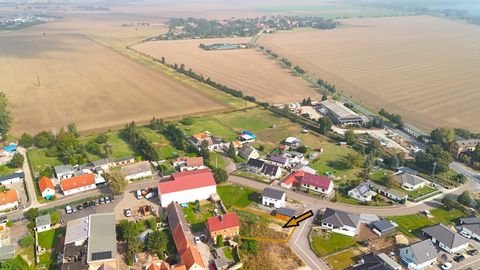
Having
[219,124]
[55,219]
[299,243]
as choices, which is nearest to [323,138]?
[219,124]

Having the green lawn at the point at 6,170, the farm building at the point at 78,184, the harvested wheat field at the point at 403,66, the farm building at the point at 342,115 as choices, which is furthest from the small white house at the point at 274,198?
the harvested wheat field at the point at 403,66

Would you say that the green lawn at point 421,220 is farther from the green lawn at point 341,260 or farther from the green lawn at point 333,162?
the green lawn at point 333,162

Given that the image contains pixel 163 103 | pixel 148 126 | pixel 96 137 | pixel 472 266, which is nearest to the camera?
pixel 472 266

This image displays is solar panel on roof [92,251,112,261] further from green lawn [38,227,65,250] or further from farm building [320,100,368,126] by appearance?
farm building [320,100,368,126]

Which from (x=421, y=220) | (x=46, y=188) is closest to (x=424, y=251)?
(x=421, y=220)

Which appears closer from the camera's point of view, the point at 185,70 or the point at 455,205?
the point at 455,205

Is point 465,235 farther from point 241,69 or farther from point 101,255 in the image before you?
point 241,69

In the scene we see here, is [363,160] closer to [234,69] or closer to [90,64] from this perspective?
[234,69]
